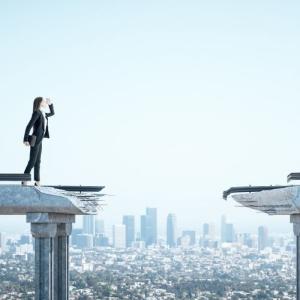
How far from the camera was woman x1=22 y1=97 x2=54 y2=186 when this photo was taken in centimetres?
1916

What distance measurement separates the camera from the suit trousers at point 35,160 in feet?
62.5

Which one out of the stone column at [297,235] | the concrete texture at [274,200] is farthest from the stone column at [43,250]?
the stone column at [297,235]

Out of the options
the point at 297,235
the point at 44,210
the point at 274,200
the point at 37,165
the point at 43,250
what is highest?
the point at 37,165

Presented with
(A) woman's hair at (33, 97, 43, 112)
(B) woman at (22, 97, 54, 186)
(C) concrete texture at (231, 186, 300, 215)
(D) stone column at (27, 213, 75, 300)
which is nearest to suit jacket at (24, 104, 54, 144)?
(B) woman at (22, 97, 54, 186)

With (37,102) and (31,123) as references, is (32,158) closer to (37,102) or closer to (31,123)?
(31,123)

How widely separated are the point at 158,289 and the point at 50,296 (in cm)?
14926

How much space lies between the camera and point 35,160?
19.3 metres

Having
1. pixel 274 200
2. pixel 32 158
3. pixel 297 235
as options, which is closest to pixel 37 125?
pixel 32 158

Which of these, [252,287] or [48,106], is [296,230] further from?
[252,287]

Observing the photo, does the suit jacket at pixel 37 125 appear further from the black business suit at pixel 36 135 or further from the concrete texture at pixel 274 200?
the concrete texture at pixel 274 200

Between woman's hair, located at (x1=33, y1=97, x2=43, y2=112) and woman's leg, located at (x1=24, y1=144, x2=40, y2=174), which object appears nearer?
woman's leg, located at (x1=24, y1=144, x2=40, y2=174)

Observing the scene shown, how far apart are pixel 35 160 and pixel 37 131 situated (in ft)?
2.14

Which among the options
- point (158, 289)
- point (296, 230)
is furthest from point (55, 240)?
point (158, 289)

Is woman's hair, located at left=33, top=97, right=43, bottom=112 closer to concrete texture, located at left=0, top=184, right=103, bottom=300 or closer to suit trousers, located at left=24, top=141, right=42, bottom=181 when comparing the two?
suit trousers, located at left=24, top=141, right=42, bottom=181
